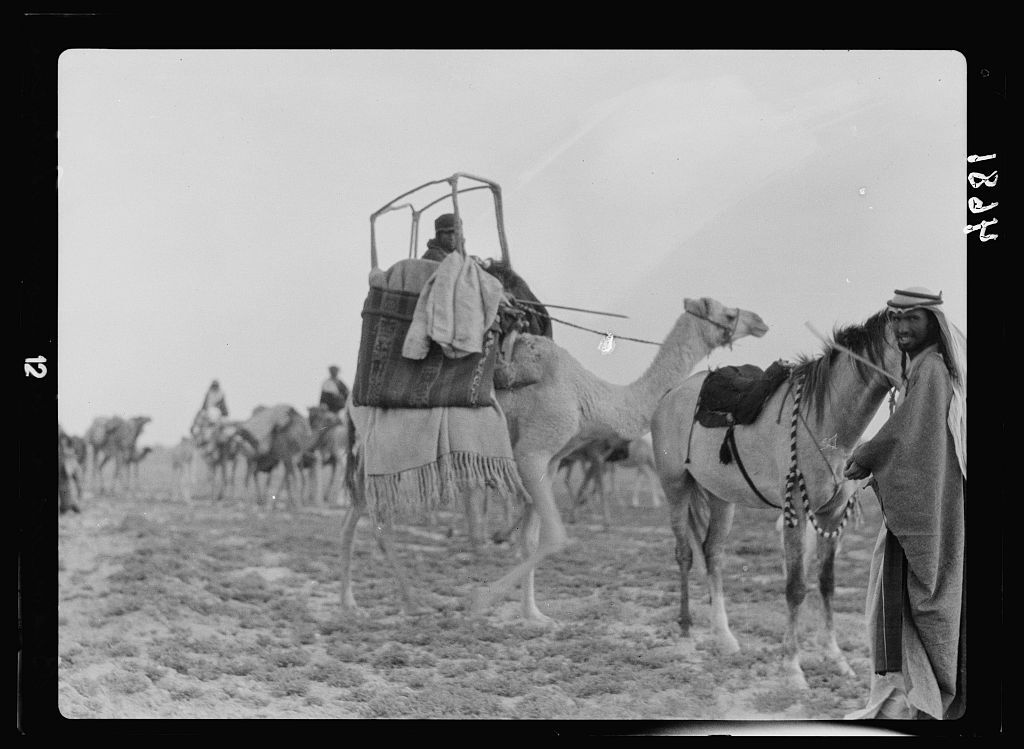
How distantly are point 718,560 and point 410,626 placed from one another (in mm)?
1247

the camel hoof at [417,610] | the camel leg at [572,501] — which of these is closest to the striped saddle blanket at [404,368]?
the camel leg at [572,501]

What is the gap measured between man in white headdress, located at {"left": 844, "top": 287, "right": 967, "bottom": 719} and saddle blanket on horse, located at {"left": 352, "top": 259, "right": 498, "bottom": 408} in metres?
1.48

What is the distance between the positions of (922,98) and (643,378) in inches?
60.5

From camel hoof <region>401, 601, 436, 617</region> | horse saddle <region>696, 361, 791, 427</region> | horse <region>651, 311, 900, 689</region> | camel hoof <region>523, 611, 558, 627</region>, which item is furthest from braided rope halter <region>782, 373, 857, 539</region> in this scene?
camel hoof <region>401, 601, 436, 617</region>

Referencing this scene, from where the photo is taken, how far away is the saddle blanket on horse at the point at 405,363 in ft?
15.2

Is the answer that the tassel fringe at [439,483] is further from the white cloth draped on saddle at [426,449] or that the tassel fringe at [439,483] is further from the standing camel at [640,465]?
the standing camel at [640,465]

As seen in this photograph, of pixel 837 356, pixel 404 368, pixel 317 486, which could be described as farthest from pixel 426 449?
pixel 837 356

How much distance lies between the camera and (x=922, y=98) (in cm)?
460

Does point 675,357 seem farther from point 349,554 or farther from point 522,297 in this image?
point 349,554

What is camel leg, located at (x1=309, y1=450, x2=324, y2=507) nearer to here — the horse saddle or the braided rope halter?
the horse saddle

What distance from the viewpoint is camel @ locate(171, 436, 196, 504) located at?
471 centimetres
